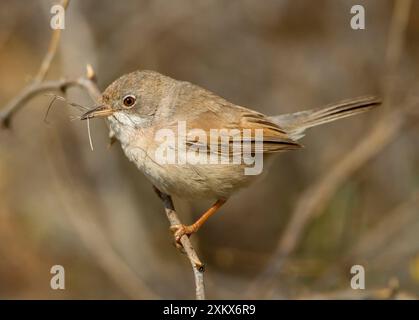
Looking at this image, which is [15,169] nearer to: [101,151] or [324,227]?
[101,151]

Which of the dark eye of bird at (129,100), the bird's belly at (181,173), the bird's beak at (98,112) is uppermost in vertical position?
the dark eye of bird at (129,100)

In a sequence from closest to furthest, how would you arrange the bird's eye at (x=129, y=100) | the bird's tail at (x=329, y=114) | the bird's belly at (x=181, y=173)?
the bird's belly at (x=181, y=173) < the bird's eye at (x=129, y=100) < the bird's tail at (x=329, y=114)

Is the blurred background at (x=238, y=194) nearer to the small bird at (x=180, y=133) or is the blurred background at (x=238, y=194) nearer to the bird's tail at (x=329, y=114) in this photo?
the bird's tail at (x=329, y=114)

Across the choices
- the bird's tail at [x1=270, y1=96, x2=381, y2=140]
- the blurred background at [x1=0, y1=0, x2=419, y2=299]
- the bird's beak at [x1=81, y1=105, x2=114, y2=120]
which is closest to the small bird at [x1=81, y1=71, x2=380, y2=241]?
the bird's beak at [x1=81, y1=105, x2=114, y2=120]

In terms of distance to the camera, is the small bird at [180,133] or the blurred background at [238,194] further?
the blurred background at [238,194]

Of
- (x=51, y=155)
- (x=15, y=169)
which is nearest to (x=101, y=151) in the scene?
(x=51, y=155)

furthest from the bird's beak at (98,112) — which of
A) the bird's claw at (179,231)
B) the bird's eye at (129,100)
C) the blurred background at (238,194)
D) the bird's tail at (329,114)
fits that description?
the blurred background at (238,194)

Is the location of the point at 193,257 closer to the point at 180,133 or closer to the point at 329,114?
the point at 180,133
